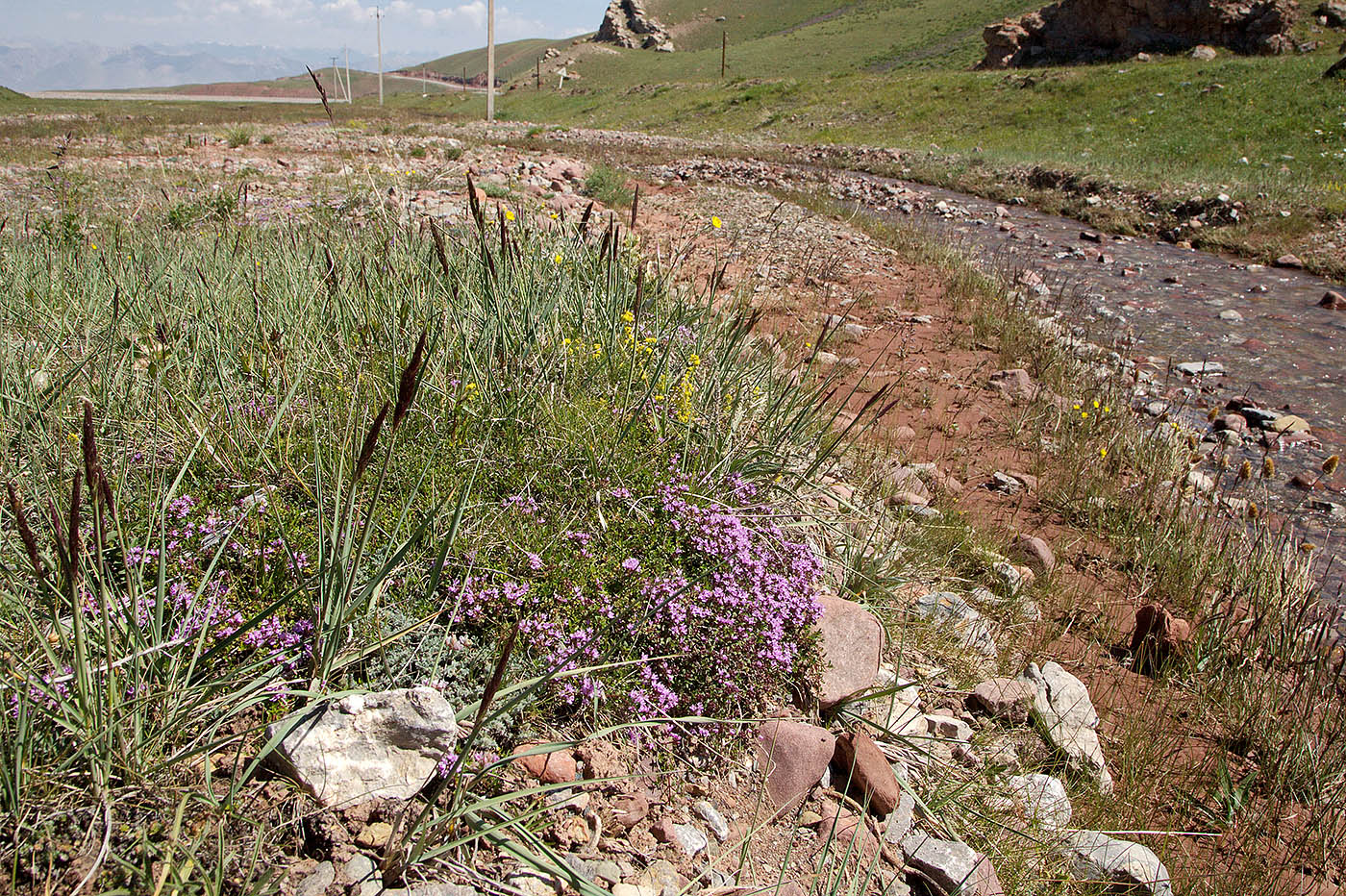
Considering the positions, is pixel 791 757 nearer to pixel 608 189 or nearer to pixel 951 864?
pixel 951 864

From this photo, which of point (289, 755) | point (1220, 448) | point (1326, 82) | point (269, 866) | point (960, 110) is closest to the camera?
point (269, 866)

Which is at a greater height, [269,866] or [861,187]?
[861,187]

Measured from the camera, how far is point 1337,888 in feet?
7.91

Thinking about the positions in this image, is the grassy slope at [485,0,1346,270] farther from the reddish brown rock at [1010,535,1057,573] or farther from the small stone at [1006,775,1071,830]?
the small stone at [1006,775,1071,830]

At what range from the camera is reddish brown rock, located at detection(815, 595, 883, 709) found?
243cm

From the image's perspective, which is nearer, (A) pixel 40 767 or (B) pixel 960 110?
(A) pixel 40 767

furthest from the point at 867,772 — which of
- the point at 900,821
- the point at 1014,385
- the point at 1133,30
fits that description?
the point at 1133,30

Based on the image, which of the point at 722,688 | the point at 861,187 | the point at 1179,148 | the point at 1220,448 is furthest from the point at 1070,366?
the point at 1179,148

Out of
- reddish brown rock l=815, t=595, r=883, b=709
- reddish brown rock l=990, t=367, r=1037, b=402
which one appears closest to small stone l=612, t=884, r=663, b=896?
reddish brown rock l=815, t=595, r=883, b=709

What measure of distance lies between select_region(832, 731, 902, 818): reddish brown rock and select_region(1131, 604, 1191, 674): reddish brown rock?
1759 mm

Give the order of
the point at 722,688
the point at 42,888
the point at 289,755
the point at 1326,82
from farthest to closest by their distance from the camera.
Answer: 1. the point at 1326,82
2. the point at 722,688
3. the point at 289,755
4. the point at 42,888

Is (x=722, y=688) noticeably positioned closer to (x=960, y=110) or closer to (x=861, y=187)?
(x=861, y=187)

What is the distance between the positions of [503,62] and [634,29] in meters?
63.8

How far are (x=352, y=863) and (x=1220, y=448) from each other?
6.39 meters
